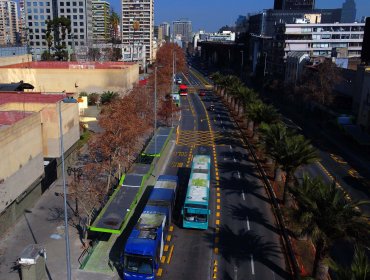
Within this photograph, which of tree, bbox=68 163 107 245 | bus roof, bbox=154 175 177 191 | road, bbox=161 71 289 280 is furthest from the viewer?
bus roof, bbox=154 175 177 191

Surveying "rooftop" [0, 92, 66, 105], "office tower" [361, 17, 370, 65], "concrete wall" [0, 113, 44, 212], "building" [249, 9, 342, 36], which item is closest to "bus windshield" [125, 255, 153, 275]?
"concrete wall" [0, 113, 44, 212]

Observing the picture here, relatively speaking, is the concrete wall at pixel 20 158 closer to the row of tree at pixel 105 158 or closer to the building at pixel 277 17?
the row of tree at pixel 105 158

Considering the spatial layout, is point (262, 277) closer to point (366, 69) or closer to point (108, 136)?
point (108, 136)

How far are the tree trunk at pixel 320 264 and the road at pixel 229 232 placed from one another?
2.75 metres

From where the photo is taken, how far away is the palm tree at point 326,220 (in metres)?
21.5

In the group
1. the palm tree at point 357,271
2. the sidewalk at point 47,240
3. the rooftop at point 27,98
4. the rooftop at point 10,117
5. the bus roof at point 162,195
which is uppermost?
the rooftop at point 27,98

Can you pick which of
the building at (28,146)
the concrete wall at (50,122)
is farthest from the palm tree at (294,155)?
the concrete wall at (50,122)

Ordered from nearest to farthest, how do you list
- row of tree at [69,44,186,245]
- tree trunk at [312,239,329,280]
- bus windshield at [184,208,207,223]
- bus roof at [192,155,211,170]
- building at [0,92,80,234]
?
tree trunk at [312,239,329,280] < building at [0,92,80,234] < row of tree at [69,44,186,245] < bus windshield at [184,208,207,223] < bus roof at [192,155,211,170]

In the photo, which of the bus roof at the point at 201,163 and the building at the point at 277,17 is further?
the building at the point at 277,17

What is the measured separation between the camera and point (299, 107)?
88.4 metres

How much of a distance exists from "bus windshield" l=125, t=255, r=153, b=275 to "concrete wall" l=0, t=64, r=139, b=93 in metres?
66.7

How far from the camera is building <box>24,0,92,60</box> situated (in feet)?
525

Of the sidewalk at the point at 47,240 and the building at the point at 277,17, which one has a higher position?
the building at the point at 277,17

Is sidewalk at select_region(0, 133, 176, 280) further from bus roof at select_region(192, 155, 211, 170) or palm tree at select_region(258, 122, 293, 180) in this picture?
palm tree at select_region(258, 122, 293, 180)
